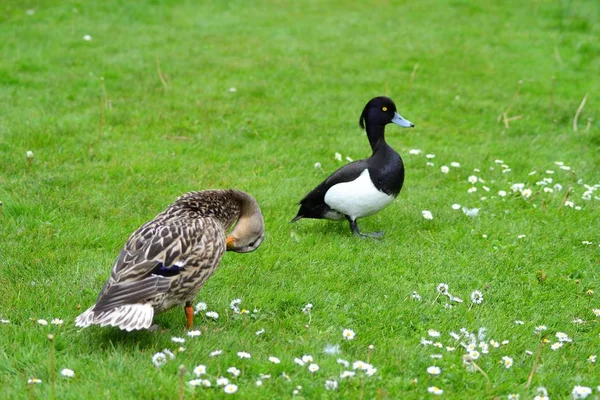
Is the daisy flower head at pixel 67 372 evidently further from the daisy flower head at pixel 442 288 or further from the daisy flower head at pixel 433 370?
the daisy flower head at pixel 442 288

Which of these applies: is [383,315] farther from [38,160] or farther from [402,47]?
[402,47]

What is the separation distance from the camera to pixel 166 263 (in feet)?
14.4

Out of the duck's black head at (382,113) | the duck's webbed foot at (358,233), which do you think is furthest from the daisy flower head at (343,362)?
the duck's black head at (382,113)

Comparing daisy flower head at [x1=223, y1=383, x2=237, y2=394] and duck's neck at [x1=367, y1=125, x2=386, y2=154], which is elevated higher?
duck's neck at [x1=367, y1=125, x2=386, y2=154]

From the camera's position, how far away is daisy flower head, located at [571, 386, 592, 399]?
13.8 ft

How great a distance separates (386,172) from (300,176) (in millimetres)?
1720

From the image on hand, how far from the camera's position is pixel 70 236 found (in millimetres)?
6117

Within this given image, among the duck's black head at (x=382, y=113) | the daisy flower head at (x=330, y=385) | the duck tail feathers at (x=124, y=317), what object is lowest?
the daisy flower head at (x=330, y=385)

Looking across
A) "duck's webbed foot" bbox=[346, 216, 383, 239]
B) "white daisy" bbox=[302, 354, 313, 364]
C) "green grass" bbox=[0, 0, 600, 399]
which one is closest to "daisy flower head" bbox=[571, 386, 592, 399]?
"green grass" bbox=[0, 0, 600, 399]

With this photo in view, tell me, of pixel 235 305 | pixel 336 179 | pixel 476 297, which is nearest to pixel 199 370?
pixel 235 305

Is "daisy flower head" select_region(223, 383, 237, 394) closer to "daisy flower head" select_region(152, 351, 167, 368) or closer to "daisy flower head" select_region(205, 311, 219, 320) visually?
"daisy flower head" select_region(152, 351, 167, 368)

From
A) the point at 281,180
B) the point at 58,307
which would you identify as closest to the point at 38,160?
the point at 281,180

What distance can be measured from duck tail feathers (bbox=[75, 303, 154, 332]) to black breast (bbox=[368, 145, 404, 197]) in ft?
9.37

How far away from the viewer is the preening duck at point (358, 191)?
6508 millimetres
